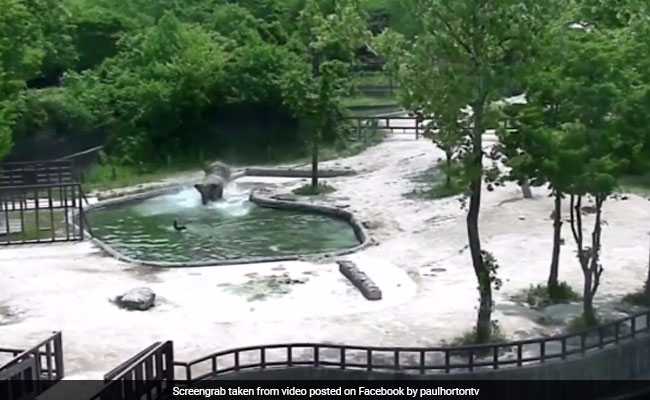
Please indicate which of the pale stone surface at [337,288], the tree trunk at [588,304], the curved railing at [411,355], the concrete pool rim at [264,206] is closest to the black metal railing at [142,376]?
the curved railing at [411,355]

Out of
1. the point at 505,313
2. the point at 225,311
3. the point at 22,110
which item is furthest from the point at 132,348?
the point at 22,110

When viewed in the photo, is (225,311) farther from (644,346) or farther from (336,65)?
(336,65)

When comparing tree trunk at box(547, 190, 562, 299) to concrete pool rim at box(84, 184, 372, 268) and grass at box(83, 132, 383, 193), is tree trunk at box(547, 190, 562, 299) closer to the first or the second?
concrete pool rim at box(84, 184, 372, 268)

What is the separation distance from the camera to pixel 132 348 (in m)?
22.3

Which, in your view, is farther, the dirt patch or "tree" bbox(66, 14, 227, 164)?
"tree" bbox(66, 14, 227, 164)

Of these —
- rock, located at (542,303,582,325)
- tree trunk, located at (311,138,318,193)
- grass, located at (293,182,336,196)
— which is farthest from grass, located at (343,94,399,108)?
rock, located at (542,303,582,325)

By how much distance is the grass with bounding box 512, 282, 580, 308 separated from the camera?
81.0 ft

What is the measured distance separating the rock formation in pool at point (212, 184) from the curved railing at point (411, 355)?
1778cm

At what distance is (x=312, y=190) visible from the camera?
3909cm

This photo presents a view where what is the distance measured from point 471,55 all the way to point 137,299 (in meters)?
9.63

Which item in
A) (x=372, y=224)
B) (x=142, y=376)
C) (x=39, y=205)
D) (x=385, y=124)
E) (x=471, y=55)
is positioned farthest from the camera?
(x=385, y=124)

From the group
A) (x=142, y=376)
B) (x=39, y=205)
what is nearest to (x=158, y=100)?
(x=39, y=205)

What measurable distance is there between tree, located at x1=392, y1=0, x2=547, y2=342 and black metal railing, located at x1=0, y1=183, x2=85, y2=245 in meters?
14.5
